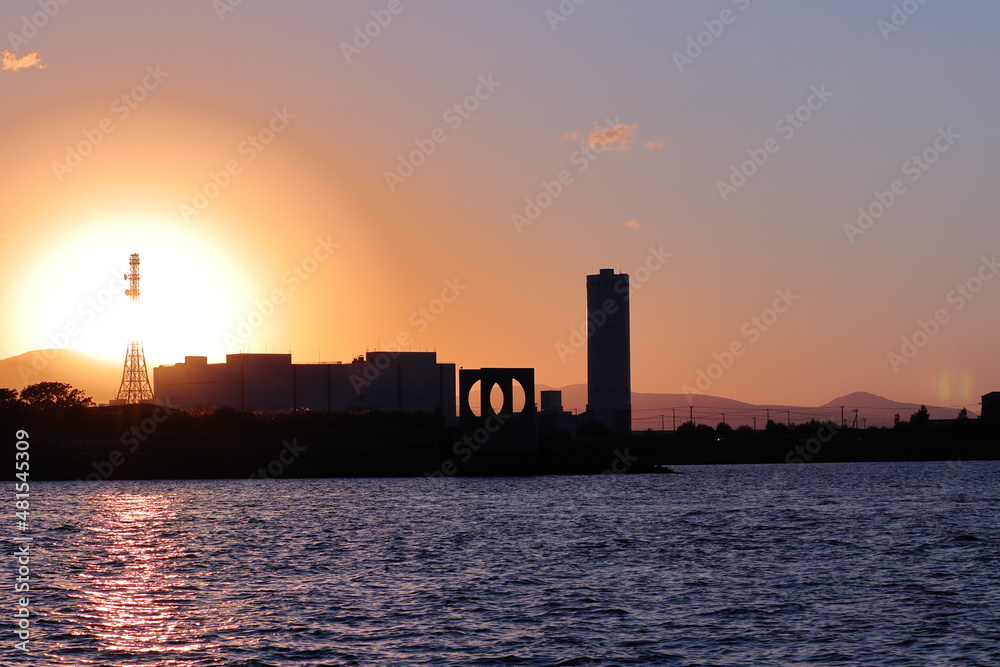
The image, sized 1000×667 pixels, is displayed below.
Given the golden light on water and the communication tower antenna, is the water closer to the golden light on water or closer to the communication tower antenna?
the golden light on water

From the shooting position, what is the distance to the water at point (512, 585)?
1451 inches

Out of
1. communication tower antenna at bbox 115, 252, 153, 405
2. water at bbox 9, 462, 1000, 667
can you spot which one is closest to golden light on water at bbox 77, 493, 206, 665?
water at bbox 9, 462, 1000, 667

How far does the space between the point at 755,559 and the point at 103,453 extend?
125 m

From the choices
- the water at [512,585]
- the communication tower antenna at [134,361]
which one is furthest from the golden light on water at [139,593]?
the communication tower antenna at [134,361]

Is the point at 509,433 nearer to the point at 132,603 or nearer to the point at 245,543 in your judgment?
the point at 245,543

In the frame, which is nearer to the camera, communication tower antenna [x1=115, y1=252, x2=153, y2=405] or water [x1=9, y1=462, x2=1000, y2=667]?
water [x1=9, y1=462, x2=1000, y2=667]

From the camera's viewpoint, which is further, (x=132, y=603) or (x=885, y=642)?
(x=132, y=603)

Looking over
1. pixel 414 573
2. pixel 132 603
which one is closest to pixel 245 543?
pixel 414 573

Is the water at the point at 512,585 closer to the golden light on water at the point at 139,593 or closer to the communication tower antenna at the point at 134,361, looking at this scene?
the golden light on water at the point at 139,593

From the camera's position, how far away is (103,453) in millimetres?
165875

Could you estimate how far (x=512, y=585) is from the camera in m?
50.2

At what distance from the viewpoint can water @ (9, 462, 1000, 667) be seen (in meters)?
36.8

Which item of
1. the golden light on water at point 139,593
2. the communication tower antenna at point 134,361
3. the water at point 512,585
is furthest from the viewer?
the communication tower antenna at point 134,361

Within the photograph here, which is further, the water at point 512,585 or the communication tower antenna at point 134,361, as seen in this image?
the communication tower antenna at point 134,361
